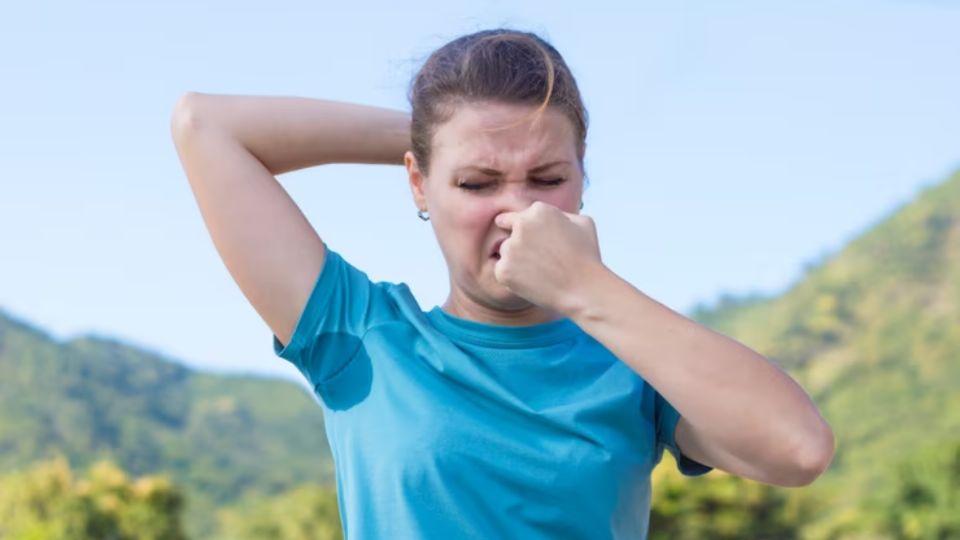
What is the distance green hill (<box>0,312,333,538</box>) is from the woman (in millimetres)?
20019

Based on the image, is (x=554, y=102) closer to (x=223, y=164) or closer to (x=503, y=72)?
(x=503, y=72)

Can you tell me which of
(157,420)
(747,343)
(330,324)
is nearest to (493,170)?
(330,324)

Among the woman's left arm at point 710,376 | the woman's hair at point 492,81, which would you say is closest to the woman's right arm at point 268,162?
the woman's hair at point 492,81

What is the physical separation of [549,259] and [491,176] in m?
0.12

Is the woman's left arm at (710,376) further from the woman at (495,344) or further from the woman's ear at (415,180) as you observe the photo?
the woman's ear at (415,180)

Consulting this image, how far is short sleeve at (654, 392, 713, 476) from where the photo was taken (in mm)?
1255

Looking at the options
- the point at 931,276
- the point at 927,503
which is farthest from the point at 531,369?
the point at 931,276

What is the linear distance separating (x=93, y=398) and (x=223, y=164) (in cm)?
2521

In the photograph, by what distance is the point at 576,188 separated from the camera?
4.12ft

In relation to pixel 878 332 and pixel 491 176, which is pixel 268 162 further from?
pixel 878 332

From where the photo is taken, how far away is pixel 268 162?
1402 mm

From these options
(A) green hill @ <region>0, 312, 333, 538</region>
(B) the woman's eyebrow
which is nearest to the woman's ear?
(B) the woman's eyebrow

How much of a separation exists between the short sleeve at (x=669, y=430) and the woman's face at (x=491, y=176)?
159mm

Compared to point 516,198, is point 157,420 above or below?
below
